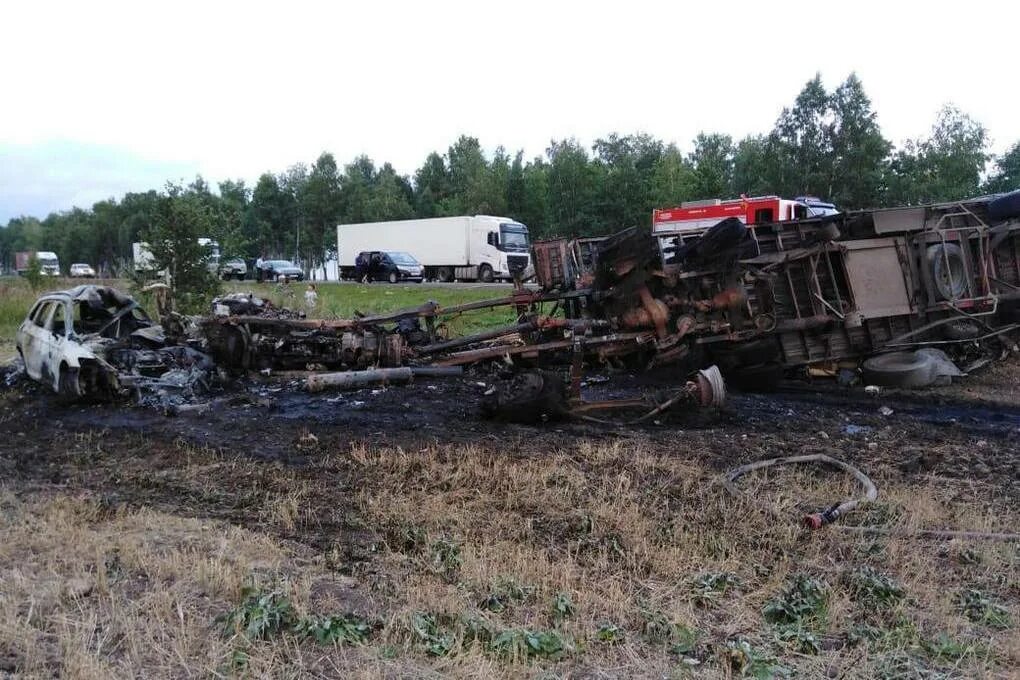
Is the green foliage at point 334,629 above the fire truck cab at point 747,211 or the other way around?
the other way around

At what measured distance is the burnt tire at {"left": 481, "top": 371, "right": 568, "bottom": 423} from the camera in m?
7.39

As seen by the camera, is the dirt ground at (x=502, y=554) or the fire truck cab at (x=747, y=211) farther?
the fire truck cab at (x=747, y=211)

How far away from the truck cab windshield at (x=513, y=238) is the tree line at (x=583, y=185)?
40.1 feet

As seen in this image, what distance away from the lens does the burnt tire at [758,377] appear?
9312 millimetres

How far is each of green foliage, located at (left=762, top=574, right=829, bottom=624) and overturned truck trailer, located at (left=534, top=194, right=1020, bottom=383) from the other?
531cm

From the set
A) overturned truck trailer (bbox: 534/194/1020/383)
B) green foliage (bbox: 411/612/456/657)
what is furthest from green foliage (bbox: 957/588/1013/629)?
overturned truck trailer (bbox: 534/194/1020/383)

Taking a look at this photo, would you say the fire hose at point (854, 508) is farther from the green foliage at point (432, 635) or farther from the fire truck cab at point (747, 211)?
the fire truck cab at point (747, 211)

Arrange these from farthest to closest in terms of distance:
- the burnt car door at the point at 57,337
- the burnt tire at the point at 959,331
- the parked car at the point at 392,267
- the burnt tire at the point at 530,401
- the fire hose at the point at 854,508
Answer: the parked car at the point at 392,267 → the burnt tire at the point at 959,331 → the burnt car door at the point at 57,337 → the burnt tire at the point at 530,401 → the fire hose at the point at 854,508

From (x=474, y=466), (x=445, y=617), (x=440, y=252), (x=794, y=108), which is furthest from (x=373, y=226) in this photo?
(x=445, y=617)

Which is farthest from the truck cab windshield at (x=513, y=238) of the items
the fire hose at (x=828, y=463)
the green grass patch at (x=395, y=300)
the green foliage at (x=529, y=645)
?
the green foliage at (x=529, y=645)

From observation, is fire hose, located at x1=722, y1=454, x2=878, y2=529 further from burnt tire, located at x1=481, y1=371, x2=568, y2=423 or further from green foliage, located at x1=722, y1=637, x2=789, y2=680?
burnt tire, located at x1=481, y1=371, x2=568, y2=423

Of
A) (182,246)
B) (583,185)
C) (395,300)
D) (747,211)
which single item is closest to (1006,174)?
(583,185)

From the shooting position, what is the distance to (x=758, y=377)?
945 cm

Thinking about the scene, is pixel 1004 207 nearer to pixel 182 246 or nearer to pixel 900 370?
pixel 900 370
